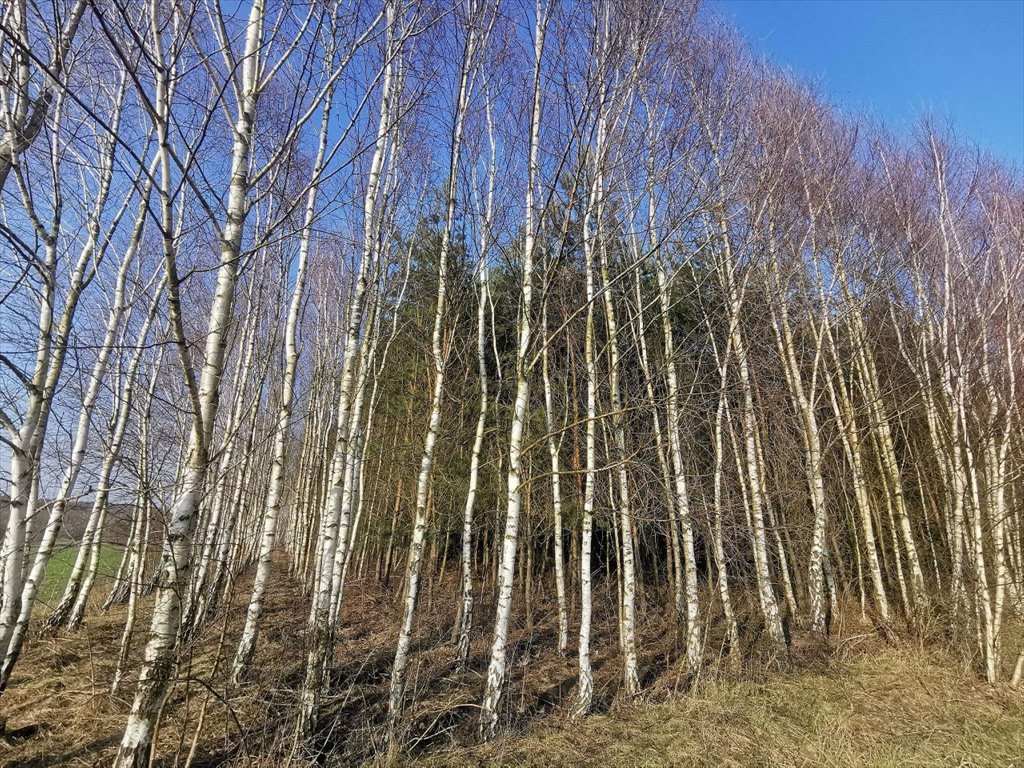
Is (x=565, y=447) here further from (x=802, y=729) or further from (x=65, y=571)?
(x=65, y=571)

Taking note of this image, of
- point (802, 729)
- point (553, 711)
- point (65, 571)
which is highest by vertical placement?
point (65, 571)

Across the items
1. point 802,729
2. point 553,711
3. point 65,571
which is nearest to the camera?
point 802,729

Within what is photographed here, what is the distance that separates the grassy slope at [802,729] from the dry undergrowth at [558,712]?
0.06ft

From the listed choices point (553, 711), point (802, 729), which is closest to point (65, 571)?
point (553, 711)

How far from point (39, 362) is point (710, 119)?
767cm

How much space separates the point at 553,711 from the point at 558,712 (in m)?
0.15

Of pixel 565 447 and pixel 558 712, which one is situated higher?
pixel 565 447

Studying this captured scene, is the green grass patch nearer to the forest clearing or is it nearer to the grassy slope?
the forest clearing

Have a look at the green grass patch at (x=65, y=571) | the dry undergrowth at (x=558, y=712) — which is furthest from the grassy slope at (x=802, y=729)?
the green grass patch at (x=65, y=571)

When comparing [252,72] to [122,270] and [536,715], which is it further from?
[536,715]

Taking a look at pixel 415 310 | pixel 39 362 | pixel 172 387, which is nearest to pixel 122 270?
pixel 39 362

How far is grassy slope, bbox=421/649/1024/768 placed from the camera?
4.37 m

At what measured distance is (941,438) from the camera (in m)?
8.95

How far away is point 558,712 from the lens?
19.1ft
